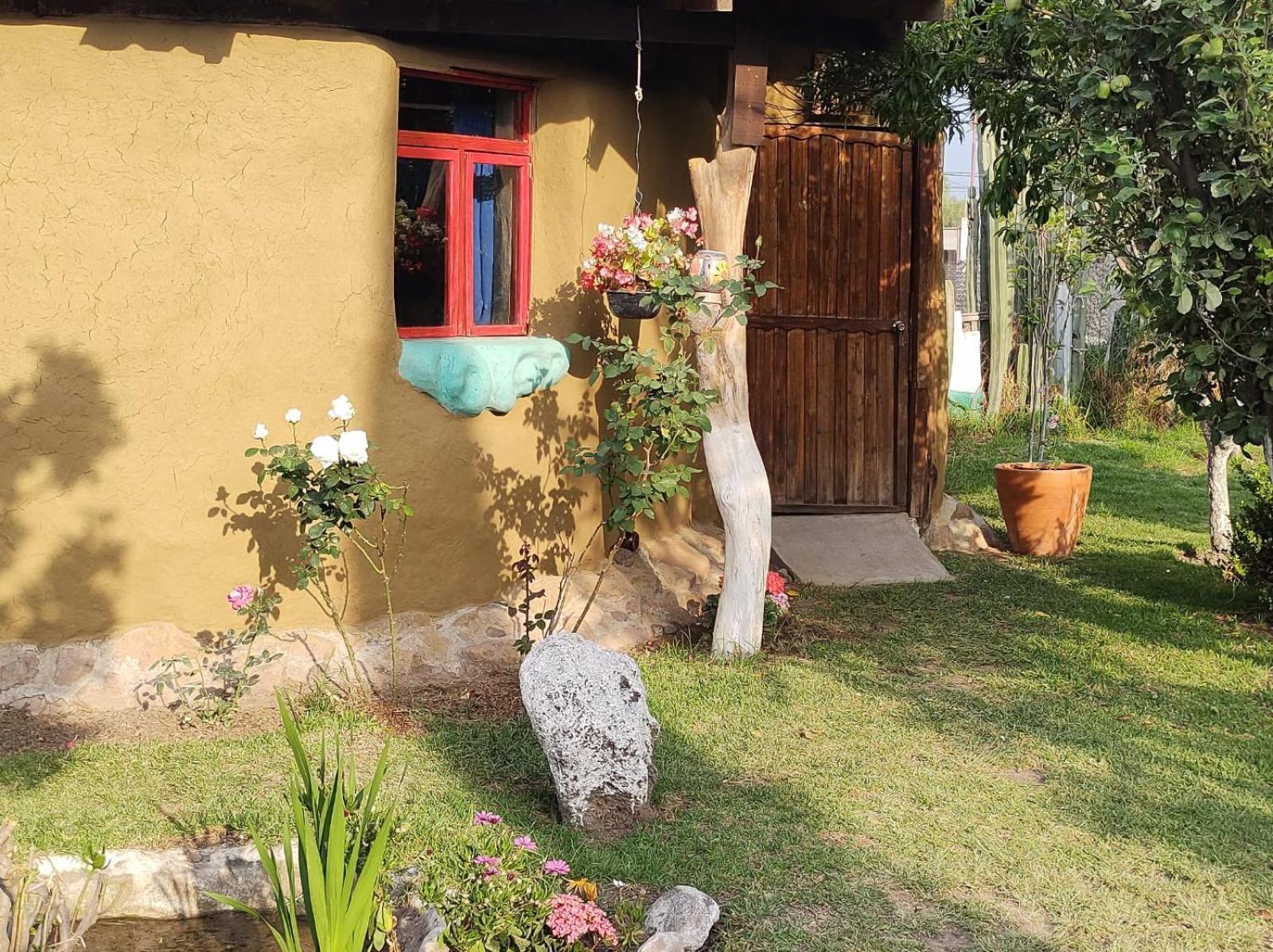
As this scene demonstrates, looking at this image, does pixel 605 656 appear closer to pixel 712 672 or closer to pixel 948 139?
pixel 712 672

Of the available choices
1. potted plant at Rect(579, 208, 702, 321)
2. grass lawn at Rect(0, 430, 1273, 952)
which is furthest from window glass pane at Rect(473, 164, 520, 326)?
grass lawn at Rect(0, 430, 1273, 952)

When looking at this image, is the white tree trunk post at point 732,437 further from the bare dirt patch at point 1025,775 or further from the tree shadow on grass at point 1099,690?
the bare dirt patch at point 1025,775

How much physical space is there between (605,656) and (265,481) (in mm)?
2048

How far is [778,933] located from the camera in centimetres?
385

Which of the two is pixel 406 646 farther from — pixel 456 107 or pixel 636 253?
pixel 456 107

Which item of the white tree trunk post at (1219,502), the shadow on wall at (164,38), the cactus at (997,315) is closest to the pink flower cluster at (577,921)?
the shadow on wall at (164,38)

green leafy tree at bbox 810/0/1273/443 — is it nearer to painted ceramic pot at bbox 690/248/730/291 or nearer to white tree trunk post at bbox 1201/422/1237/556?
painted ceramic pot at bbox 690/248/730/291

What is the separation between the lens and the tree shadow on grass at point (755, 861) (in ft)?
12.7

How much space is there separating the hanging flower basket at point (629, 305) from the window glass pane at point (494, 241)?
0.59 meters

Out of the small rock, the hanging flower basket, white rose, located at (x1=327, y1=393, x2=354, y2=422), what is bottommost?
the small rock

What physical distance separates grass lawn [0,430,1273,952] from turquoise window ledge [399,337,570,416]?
1.49 m

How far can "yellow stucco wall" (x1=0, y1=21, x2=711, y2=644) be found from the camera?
555 cm

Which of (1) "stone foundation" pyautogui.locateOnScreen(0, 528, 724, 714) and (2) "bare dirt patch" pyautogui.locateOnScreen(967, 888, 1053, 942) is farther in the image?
(1) "stone foundation" pyautogui.locateOnScreen(0, 528, 724, 714)

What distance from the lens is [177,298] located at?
5723 mm
